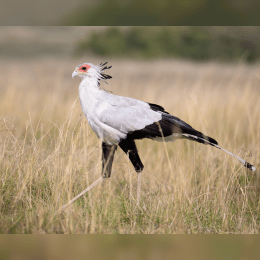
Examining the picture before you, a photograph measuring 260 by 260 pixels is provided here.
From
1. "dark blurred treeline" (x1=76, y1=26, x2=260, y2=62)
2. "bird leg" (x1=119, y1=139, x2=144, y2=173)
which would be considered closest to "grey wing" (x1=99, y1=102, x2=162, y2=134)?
"bird leg" (x1=119, y1=139, x2=144, y2=173)

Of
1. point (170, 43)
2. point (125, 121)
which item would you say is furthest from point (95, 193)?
point (170, 43)

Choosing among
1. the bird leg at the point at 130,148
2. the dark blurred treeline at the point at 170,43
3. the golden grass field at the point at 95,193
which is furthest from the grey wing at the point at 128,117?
the dark blurred treeline at the point at 170,43

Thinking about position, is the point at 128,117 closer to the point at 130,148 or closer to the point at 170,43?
the point at 130,148

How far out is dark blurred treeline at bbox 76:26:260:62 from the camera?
6342mm

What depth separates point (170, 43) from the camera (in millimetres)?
8438

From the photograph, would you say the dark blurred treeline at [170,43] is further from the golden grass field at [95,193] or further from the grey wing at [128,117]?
the grey wing at [128,117]

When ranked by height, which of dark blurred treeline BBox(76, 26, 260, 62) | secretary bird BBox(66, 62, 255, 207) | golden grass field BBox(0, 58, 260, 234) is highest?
dark blurred treeline BBox(76, 26, 260, 62)

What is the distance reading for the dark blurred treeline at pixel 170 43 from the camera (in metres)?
6.34

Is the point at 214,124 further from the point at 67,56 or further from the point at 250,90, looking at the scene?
the point at 67,56

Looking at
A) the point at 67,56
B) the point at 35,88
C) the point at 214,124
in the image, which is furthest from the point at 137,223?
the point at 35,88

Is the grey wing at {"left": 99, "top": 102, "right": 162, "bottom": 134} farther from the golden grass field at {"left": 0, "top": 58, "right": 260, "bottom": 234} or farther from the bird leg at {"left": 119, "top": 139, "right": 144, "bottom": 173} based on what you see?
the golden grass field at {"left": 0, "top": 58, "right": 260, "bottom": 234}

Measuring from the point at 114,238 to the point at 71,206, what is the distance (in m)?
0.66

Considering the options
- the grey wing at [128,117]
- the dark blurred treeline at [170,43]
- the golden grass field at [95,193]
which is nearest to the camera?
the golden grass field at [95,193]

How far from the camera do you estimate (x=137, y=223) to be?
2.36 metres
